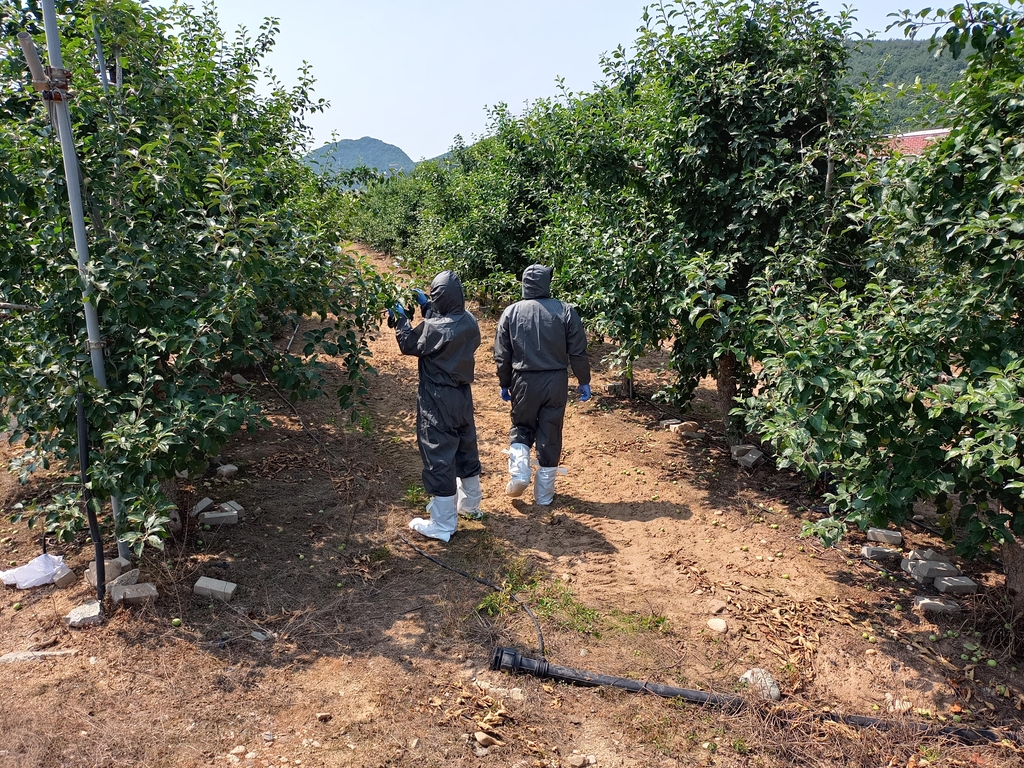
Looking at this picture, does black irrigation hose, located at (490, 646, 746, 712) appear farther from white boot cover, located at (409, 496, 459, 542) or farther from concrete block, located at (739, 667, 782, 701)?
white boot cover, located at (409, 496, 459, 542)

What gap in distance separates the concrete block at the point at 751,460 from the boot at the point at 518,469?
1.92 meters

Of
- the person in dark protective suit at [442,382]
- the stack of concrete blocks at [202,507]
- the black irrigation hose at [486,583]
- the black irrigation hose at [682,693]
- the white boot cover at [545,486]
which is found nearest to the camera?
the black irrigation hose at [682,693]

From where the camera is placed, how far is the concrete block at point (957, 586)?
12.4ft

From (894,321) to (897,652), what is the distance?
1728mm

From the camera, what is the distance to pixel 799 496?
16.6 ft

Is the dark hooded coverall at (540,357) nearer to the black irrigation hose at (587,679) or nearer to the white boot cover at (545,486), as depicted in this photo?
the white boot cover at (545,486)

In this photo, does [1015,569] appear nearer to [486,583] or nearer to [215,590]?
[486,583]

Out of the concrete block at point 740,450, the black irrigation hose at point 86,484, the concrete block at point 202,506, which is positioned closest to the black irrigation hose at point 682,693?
the black irrigation hose at point 86,484

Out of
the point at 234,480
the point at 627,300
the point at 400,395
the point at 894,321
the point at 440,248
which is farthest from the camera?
the point at 440,248

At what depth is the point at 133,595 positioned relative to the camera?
3.49 m

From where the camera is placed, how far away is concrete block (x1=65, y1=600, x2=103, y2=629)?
133 inches

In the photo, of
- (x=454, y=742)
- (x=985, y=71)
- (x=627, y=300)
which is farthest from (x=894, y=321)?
(x=454, y=742)

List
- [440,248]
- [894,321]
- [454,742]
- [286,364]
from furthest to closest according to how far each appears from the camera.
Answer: [440,248] → [286,364] → [894,321] → [454,742]

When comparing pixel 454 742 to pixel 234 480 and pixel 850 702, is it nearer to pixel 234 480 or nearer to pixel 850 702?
pixel 850 702
